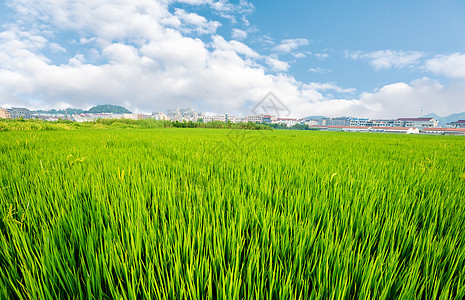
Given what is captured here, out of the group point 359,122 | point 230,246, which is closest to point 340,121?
point 359,122

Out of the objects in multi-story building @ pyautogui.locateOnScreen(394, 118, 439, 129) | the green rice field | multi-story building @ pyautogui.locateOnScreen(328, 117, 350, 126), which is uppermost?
multi-story building @ pyautogui.locateOnScreen(328, 117, 350, 126)

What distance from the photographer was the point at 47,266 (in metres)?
0.57

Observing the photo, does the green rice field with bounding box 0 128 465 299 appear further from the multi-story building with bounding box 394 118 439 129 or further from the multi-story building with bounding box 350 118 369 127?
the multi-story building with bounding box 350 118 369 127

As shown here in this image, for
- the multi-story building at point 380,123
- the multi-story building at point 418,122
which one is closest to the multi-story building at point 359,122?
the multi-story building at point 380,123

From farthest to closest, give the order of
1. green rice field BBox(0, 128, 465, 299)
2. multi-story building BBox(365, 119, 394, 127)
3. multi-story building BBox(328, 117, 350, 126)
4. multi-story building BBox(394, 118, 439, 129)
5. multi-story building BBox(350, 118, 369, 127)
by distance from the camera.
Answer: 1. multi-story building BBox(328, 117, 350, 126)
2. multi-story building BBox(350, 118, 369, 127)
3. multi-story building BBox(365, 119, 394, 127)
4. multi-story building BBox(394, 118, 439, 129)
5. green rice field BBox(0, 128, 465, 299)

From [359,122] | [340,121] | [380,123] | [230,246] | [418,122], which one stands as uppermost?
[340,121]

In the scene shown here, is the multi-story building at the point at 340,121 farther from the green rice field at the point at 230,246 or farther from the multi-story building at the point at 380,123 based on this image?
the green rice field at the point at 230,246

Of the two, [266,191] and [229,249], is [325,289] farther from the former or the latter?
[266,191]

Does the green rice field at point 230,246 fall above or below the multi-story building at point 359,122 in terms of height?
below

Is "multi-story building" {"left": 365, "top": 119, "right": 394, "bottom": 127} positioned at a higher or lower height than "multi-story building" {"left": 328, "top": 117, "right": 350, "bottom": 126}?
lower

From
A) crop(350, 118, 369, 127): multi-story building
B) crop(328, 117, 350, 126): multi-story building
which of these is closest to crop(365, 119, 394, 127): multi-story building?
crop(350, 118, 369, 127): multi-story building

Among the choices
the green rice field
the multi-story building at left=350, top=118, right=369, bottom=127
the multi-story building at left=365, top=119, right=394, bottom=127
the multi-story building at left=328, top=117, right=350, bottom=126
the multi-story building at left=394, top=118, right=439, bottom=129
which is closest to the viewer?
the green rice field

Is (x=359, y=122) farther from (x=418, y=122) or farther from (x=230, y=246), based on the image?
(x=230, y=246)

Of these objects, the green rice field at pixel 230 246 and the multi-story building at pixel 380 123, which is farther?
the multi-story building at pixel 380 123
